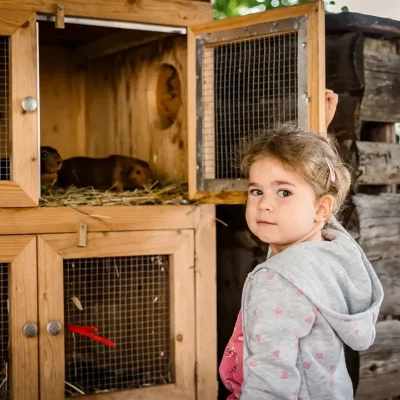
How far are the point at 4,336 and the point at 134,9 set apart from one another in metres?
1.29

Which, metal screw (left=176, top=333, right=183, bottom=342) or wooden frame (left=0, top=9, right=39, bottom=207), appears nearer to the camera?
wooden frame (left=0, top=9, right=39, bottom=207)

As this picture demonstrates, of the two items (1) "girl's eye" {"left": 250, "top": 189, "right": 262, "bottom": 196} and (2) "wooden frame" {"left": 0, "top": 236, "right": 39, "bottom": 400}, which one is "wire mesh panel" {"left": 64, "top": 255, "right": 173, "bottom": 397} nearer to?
(2) "wooden frame" {"left": 0, "top": 236, "right": 39, "bottom": 400}

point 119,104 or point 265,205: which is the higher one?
point 119,104

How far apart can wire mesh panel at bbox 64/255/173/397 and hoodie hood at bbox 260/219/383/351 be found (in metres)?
1.05

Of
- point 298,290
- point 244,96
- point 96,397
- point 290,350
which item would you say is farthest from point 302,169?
point 96,397

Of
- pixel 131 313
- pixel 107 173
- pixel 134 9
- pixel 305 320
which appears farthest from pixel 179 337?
pixel 134 9

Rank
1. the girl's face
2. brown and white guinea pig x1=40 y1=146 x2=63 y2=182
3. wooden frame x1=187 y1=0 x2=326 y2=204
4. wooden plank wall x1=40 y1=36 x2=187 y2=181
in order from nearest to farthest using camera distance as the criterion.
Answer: the girl's face, wooden frame x1=187 y1=0 x2=326 y2=204, brown and white guinea pig x1=40 y1=146 x2=63 y2=182, wooden plank wall x1=40 y1=36 x2=187 y2=181

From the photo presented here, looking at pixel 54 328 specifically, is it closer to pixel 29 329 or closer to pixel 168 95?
pixel 29 329

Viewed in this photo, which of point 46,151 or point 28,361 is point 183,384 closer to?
point 28,361

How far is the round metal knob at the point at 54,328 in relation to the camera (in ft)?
7.93

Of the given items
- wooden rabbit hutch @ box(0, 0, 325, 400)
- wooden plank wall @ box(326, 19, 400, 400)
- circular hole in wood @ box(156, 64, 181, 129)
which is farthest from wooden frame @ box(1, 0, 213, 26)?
wooden plank wall @ box(326, 19, 400, 400)

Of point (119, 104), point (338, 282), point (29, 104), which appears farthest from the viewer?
point (119, 104)

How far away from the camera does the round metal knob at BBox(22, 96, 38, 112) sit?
2365 mm

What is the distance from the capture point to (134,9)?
2.60 metres
